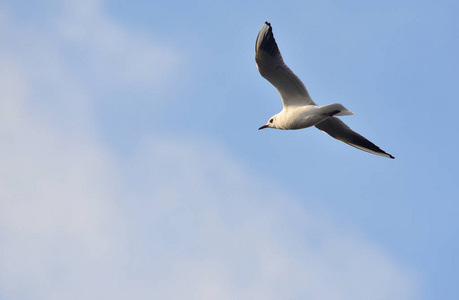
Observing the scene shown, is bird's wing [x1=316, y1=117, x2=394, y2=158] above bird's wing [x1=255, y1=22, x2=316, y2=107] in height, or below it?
below

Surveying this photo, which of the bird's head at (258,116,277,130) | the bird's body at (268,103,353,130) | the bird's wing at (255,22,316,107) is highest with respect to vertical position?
the bird's head at (258,116,277,130)

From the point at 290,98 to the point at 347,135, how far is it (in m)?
2.06

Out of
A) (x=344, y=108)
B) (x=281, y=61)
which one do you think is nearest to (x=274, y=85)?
(x=281, y=61)

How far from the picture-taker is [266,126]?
672 inches

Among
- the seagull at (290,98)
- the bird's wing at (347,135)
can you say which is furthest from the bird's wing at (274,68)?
the bird's wing at (347,135)

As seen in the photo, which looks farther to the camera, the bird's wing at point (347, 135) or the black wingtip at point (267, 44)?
the bird's wing at point (347, 135)

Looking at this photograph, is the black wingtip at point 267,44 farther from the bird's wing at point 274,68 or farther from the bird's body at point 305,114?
the bird's body at point 305,114

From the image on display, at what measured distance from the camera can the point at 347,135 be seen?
16.3 m

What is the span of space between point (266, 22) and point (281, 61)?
96 centimetres

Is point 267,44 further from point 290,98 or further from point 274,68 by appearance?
point 290,98

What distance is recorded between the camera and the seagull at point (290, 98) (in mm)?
14328

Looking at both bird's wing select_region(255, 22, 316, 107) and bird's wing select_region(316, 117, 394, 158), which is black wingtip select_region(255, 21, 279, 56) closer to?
bird's wing select_region(255, 22, 316, 107)

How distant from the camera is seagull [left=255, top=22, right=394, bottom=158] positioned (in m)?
14.3

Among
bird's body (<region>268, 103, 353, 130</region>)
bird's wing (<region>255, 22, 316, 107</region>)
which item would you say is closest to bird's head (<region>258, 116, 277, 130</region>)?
bird's body (<region>268, 103, 353, 130</region>)
